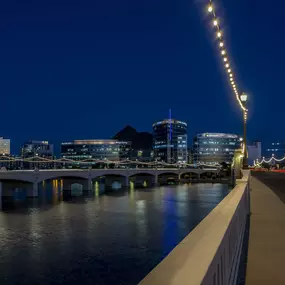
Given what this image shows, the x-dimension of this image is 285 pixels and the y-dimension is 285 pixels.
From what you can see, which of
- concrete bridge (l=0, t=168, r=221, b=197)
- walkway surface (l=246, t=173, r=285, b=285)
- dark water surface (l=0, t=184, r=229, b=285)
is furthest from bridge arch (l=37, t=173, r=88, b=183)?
walkway surface (l=246, t=173, r=285, b=285)

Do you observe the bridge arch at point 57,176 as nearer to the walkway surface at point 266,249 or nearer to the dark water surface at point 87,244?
the dark water surface at point 87,244

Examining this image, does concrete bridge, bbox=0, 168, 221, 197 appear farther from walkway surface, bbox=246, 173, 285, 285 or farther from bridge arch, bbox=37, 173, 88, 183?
walkway surface, bbox=246, 173, 285, 285

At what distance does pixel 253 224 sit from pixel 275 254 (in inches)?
133

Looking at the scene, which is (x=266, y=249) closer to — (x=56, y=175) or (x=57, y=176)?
(x=56, y=175)

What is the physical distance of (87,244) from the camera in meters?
27.8

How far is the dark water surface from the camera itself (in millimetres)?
20000

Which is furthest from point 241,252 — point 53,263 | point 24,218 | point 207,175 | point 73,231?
point 207,175

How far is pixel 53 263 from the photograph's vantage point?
74.2 ft

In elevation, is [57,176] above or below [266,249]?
below

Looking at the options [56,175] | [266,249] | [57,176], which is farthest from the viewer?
[57,176]

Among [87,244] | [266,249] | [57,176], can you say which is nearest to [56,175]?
[57,176]

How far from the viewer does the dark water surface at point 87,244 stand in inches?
787

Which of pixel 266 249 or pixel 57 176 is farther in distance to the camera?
pixel 57 176

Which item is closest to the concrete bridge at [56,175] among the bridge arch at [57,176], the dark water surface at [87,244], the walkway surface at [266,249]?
the bridge arch at [57,176]
